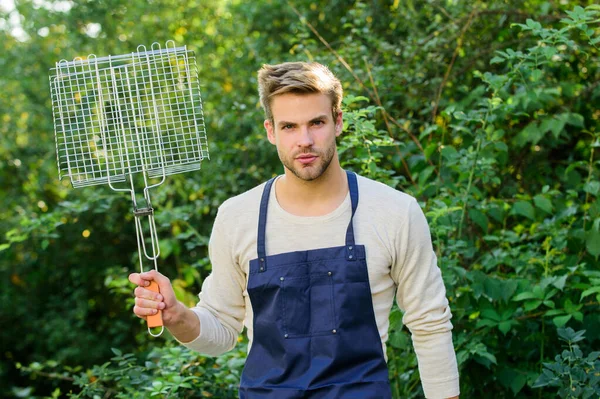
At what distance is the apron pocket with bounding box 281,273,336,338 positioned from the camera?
94.0 inches

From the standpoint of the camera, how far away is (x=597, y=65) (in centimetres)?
433

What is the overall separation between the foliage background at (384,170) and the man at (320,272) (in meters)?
0.67

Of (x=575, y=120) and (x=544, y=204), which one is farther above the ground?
(x=575, y=120)

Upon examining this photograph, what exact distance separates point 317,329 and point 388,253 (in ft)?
0.98

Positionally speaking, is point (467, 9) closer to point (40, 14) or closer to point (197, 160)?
point (197, 160)

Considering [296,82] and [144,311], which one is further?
[296,82]

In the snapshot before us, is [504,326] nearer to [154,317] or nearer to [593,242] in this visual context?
[593,242]

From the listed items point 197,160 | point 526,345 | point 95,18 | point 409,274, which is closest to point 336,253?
point 409,274

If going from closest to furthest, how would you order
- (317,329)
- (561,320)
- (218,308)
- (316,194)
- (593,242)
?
(317,329)
(316,194)
(218,308)
(561,320)
(593,242)

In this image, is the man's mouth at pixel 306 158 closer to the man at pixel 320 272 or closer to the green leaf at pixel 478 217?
the man at pixel 320 272

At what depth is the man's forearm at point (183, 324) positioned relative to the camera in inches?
92.9

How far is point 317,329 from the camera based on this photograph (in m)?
2.38

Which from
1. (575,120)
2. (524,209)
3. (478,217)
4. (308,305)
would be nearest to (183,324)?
(308,305)

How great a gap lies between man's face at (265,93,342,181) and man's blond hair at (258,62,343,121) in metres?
0.02
